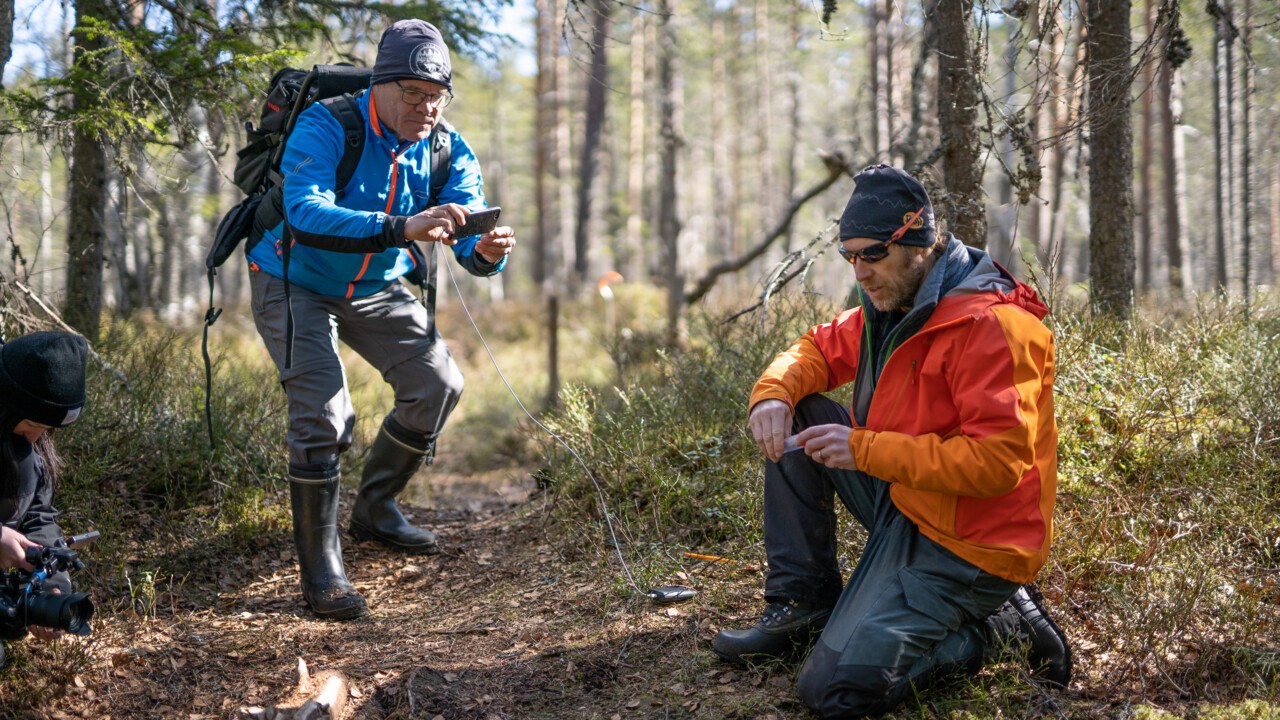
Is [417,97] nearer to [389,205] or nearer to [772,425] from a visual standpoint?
[389,205]

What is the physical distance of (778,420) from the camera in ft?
10.8

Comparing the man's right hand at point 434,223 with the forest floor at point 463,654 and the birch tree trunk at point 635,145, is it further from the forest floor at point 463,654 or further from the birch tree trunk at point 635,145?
the birch tree trunk at point 635,145

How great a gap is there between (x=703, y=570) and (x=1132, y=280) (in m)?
3.65

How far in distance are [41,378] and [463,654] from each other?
185cm

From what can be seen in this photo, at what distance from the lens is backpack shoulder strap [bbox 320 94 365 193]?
4059 millimetres

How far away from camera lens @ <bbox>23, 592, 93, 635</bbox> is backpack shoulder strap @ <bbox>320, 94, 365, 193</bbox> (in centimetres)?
194

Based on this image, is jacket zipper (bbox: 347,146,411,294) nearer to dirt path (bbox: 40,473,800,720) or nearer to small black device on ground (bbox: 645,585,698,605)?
dirt path (bbox: 40,473,800,720)

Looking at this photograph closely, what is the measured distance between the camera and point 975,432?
2.81 meters

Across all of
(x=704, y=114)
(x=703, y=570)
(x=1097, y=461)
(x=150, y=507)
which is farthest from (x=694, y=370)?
(x=704, y=114)

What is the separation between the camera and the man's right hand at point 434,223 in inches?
148

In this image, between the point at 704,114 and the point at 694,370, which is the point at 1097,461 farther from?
the point at 704,114

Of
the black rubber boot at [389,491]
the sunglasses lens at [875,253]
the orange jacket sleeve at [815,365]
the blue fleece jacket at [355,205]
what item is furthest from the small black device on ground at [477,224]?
the sunglasses lens at [875,253]

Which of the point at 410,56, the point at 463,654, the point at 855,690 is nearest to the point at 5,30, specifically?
the point at 410,56

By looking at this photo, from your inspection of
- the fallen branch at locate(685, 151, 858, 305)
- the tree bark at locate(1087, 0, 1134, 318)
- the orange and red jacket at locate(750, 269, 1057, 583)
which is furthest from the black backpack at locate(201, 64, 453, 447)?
the tree bark at locate(1087, 0, 1134, 318)
